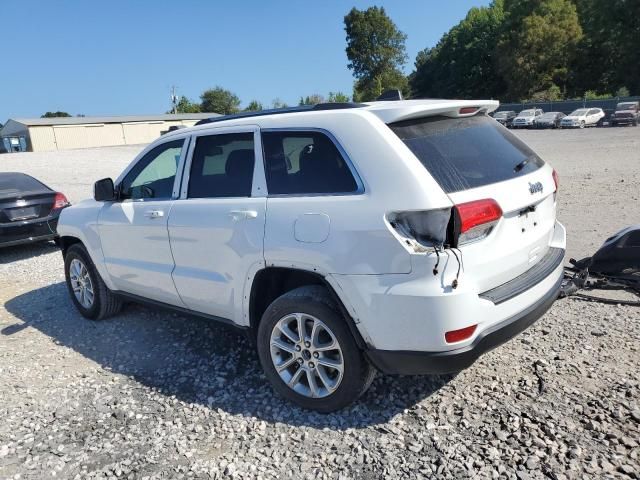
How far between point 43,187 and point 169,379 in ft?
21.5

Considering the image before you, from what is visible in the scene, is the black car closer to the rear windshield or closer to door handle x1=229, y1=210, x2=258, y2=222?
door handle x1=229, y1=210, x2=258, y2=222

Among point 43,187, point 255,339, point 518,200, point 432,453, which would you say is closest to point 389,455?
point 432,453

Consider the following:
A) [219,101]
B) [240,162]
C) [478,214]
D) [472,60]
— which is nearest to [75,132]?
[219,101]

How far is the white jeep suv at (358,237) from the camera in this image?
8.92ft

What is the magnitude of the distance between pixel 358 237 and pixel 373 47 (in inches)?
3227

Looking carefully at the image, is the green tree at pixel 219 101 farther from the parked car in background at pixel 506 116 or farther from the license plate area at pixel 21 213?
the license plate area at pixel 21 213

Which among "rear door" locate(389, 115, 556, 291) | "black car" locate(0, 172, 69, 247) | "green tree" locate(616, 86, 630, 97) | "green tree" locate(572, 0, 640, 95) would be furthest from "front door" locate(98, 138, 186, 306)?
"green tree" locate(572, 0, 640, 95)

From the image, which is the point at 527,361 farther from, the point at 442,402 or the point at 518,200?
the point at 518,200

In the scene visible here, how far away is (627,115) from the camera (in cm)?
3678

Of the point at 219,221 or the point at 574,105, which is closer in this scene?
the point at 219,221

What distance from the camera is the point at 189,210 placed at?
3777 mm

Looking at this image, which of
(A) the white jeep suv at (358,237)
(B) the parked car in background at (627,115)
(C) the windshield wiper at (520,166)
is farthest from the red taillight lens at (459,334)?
(B) the parked car in background at (627,115)

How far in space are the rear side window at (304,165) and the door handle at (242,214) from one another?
0.61 ft

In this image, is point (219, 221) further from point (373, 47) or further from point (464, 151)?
point (373, 47)
